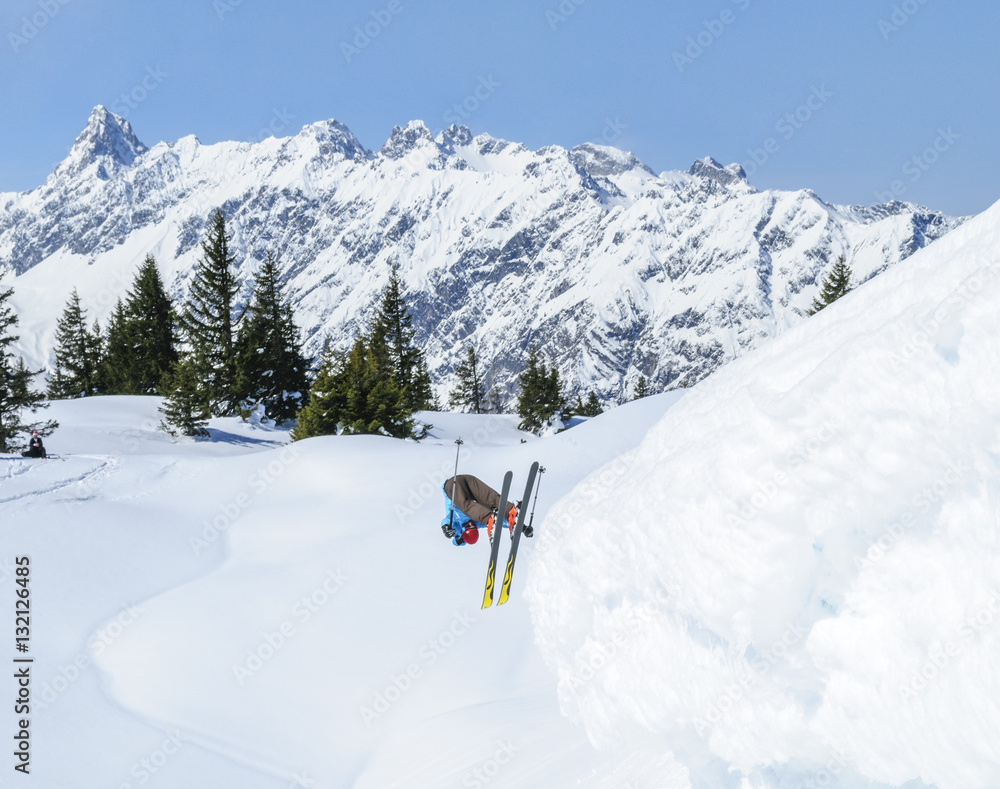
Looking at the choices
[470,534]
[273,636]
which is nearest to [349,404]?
[273,636]

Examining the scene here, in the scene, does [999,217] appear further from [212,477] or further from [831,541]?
[212,477]

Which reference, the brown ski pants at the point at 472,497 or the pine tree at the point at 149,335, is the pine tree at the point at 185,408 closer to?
the pine tree at the point at 149,335

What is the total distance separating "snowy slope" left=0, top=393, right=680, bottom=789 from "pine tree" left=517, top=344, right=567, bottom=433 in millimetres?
24661

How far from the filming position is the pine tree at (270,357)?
3266cm

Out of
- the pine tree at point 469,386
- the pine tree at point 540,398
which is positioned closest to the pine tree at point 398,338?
the pine tree at point 540,398

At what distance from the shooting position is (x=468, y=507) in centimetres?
898

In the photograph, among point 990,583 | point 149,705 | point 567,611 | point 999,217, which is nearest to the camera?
point 990,583

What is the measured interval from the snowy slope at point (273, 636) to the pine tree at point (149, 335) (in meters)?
25.7

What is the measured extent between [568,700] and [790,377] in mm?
2986

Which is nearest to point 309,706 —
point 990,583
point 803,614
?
point 803,614

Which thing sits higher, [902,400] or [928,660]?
[902,400]

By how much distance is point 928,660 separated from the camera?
2852 mm

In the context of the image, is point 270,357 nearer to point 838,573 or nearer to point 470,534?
point 470,534

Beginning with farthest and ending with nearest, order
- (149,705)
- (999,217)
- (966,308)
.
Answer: (149,705)
(999,217)
(966,308)
